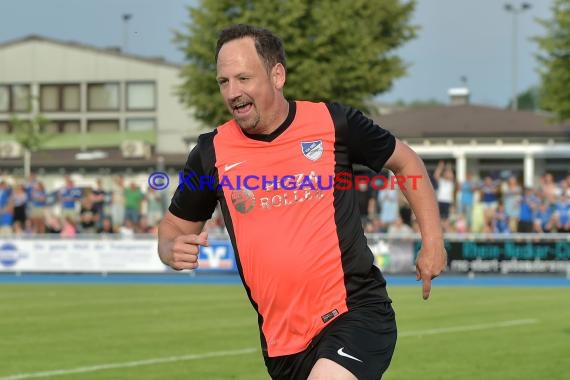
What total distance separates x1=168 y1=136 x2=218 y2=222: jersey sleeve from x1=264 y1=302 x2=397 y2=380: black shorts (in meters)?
0.86

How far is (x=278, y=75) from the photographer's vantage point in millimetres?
5812

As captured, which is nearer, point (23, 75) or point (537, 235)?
point (537, 235)

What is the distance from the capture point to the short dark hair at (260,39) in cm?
572

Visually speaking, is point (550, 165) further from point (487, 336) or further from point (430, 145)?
point (487, 336)

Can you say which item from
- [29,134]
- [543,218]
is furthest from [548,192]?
[29,134]

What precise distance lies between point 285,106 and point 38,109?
72.4 metres

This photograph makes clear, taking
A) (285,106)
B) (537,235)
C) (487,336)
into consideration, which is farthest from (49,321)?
(537,235)

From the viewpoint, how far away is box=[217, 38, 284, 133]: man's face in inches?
221

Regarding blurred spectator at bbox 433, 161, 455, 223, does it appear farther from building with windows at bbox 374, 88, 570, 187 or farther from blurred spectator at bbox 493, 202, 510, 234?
building with windows at bbox 374, 88, 570, 187

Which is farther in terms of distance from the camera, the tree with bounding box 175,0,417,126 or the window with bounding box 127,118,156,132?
the window with bounding box 127,118,156,132

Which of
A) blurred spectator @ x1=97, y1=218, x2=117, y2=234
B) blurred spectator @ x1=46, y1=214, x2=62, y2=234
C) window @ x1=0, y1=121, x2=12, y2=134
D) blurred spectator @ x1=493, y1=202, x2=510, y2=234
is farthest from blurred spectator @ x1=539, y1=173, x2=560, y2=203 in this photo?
window @ x1=0, y1=121, x2=12, y2=134

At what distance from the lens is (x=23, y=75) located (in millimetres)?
76812

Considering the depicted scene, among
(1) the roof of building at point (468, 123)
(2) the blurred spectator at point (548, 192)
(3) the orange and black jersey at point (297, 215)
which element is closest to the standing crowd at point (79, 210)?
(2) the blurred spectator at point (548, 192)

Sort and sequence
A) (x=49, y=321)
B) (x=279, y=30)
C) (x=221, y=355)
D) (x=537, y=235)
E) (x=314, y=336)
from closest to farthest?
(x=314, y=336) → (x=221, y=355) → (x=49, y=321) → (x=537, y=235) → (x=279, y=30)
